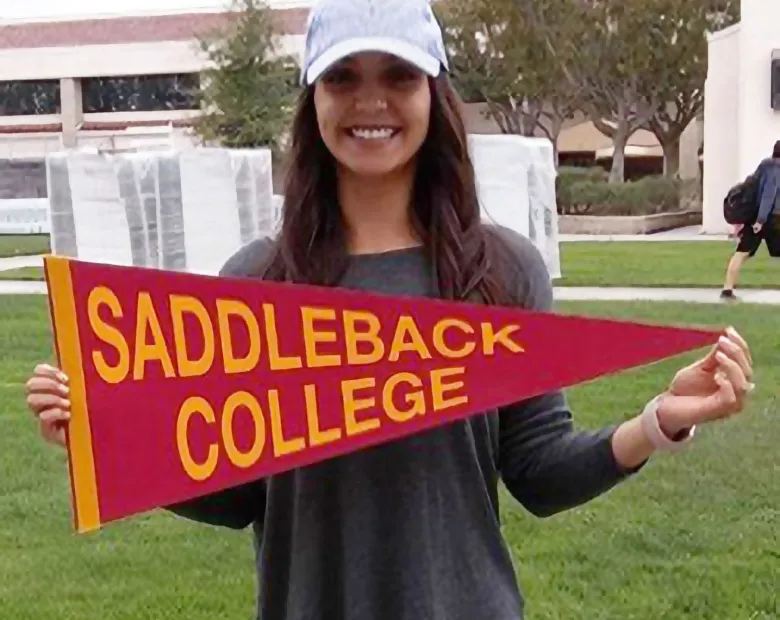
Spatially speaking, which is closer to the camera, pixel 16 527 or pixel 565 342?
pixel 565 342

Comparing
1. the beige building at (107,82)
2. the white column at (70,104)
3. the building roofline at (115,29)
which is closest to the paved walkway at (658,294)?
the beige building at (107,82)

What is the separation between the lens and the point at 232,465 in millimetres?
1854

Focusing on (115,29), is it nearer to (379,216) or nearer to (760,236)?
(760,236)

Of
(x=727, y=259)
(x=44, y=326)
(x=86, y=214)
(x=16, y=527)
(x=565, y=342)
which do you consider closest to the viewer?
(x=565, y=342)

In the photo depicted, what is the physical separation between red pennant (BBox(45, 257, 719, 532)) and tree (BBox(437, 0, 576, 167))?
29533mm

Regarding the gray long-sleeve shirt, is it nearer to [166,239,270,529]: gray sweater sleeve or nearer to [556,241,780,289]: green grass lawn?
[166,239,270,529]: gray sweater sleeve

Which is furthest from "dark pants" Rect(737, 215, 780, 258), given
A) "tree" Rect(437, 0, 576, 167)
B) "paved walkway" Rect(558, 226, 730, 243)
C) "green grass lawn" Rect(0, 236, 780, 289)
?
"tree" Rect(437, 0, 576, 167)

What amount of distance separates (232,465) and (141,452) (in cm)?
13

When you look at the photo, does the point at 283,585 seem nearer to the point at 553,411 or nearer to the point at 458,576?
the point at 458,576

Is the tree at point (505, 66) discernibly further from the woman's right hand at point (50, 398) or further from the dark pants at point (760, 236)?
the woman's right hand at point (50, 398)

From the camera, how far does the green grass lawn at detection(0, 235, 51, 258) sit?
21203mm

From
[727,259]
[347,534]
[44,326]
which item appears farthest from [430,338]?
[727,259]

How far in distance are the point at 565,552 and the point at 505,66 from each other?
1200 inches

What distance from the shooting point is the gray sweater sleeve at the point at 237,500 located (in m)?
1.97
